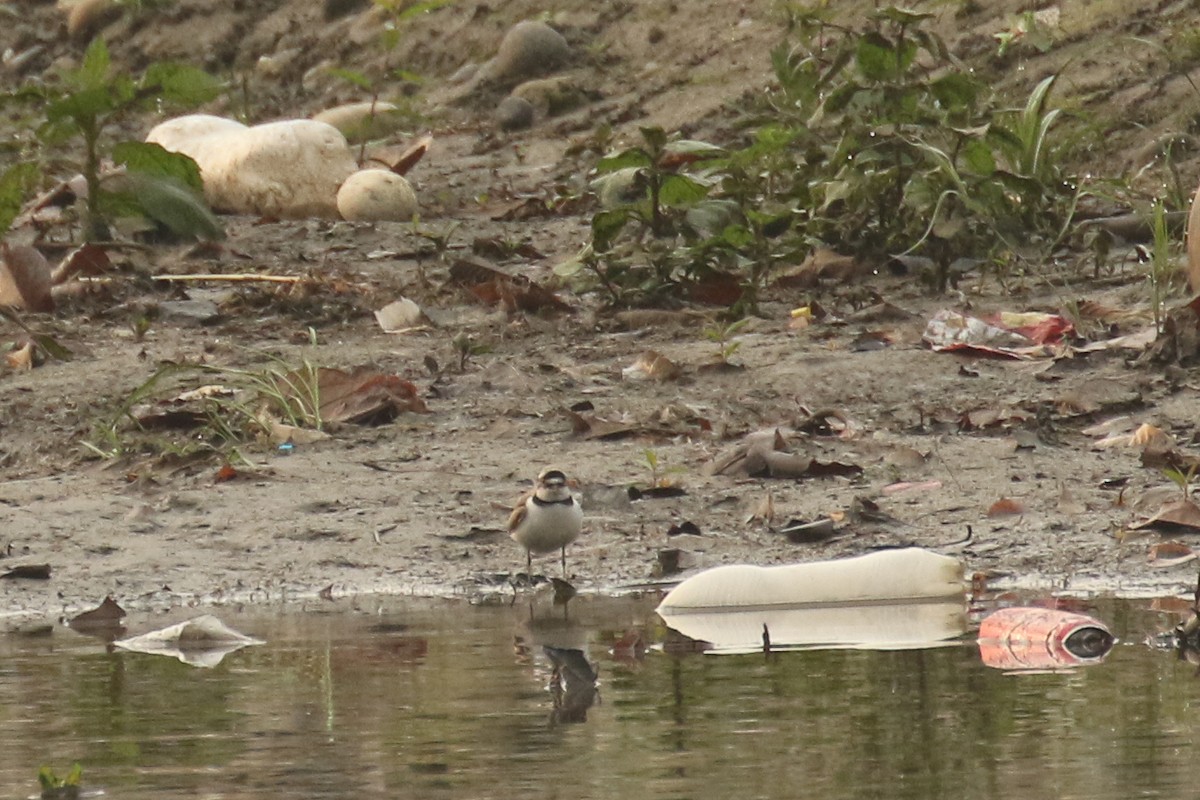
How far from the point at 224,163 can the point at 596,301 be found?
2.61 m

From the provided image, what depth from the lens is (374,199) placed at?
9.97m

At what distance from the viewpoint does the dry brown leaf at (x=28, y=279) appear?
26.6 feet

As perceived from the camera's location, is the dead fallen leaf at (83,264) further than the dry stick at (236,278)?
Yes

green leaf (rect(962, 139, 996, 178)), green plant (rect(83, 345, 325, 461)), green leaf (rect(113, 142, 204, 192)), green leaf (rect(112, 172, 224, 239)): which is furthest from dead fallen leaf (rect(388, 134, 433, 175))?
green plant (rect(83, 345, 325, 461))

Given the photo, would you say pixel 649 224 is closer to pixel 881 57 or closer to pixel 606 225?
pixel 606 225

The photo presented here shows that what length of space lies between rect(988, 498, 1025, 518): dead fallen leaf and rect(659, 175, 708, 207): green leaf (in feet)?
7.55

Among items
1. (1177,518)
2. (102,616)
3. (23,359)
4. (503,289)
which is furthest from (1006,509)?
(23,359)

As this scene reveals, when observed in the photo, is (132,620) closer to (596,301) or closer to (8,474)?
(8,474)

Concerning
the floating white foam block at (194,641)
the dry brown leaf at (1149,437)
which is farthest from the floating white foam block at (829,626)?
the dry brown leaf at (1149,437)

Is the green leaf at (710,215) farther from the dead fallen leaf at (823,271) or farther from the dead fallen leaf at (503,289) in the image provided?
the dead fallen leaf at (503,289)

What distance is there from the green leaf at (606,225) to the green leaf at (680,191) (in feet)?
0.46

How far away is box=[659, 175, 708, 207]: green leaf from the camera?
7598 millimetres

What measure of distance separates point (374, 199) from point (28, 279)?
7.09 ft

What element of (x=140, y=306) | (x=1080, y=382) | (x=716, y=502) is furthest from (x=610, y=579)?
(x=140, y=306)
